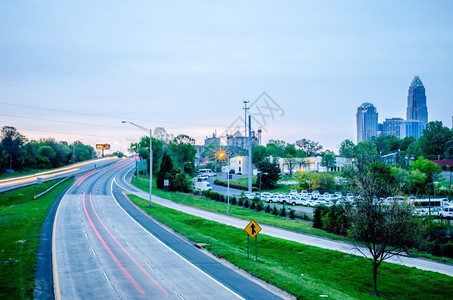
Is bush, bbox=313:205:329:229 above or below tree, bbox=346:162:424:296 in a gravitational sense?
below

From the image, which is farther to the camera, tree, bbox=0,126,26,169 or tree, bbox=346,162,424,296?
tree, bbox=0,126,26,169

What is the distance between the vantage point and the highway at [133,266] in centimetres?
1600

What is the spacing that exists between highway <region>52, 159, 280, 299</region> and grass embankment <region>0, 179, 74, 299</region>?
1.34m

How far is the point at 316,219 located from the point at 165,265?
21.9m

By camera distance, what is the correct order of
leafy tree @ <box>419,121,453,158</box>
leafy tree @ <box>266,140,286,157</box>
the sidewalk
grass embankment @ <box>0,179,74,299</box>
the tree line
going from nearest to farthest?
1. grass embankment @ <box>0,179,74,299</box>
2. the sidewalk
3. the tree line
4. leafy tree @ <box>419,121,453,158</box>
5. leafy tree @ <box>266,140,286,157</box>

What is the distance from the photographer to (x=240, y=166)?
11862 centimetres

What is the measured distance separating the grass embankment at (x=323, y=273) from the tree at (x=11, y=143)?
3476 inches

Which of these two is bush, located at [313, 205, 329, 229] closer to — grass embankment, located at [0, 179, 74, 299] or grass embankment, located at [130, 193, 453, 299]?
grass embankment, located at [130, 193, 453, 299]

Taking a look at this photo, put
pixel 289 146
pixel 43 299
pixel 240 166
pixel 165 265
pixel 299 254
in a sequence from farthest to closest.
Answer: pixel 289 146 < pixel 240 166 < pixel 299 254 < pixel 165 265 < pixel 43 299

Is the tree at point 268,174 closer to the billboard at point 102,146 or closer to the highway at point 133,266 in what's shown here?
the highway at point 133,266

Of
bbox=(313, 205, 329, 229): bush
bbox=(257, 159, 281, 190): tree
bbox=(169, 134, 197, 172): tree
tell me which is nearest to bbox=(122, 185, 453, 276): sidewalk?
bbox=(313, 205, 329, 229): bush

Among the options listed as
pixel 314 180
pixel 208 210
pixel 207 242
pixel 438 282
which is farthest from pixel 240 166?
pixel 438 282

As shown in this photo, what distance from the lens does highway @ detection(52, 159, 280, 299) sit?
1600 cm

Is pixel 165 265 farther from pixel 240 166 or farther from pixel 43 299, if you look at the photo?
pixel 240 166
